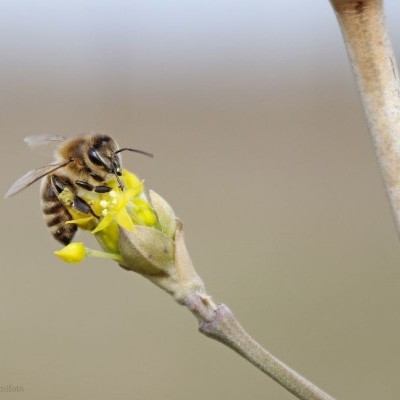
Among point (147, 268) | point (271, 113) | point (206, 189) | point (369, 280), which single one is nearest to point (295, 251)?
point (369, 280)

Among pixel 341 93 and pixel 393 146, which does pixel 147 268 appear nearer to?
pixel 393 146

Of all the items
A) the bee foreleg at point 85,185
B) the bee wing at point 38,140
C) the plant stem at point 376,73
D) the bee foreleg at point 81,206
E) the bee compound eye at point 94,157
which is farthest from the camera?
the bee wing at point 38,140

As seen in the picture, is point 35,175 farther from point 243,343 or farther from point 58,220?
point 243,343

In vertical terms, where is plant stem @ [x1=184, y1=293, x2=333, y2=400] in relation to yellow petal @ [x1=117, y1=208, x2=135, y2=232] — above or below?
below

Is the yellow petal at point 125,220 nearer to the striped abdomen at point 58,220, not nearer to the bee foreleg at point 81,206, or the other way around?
the bee foreleg at point 81,206

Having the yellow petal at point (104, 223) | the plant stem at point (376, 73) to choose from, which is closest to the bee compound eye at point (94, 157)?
the yellow petal at point (104, 223)

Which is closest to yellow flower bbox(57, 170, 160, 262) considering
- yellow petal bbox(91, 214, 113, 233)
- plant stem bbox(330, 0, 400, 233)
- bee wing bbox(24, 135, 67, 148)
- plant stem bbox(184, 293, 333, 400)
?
yellow petal bbox(91, 214, 113, 233)

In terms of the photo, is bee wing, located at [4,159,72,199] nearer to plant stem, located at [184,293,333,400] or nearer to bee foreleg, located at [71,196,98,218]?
bee foreleg, located at [71,196,98,218]
